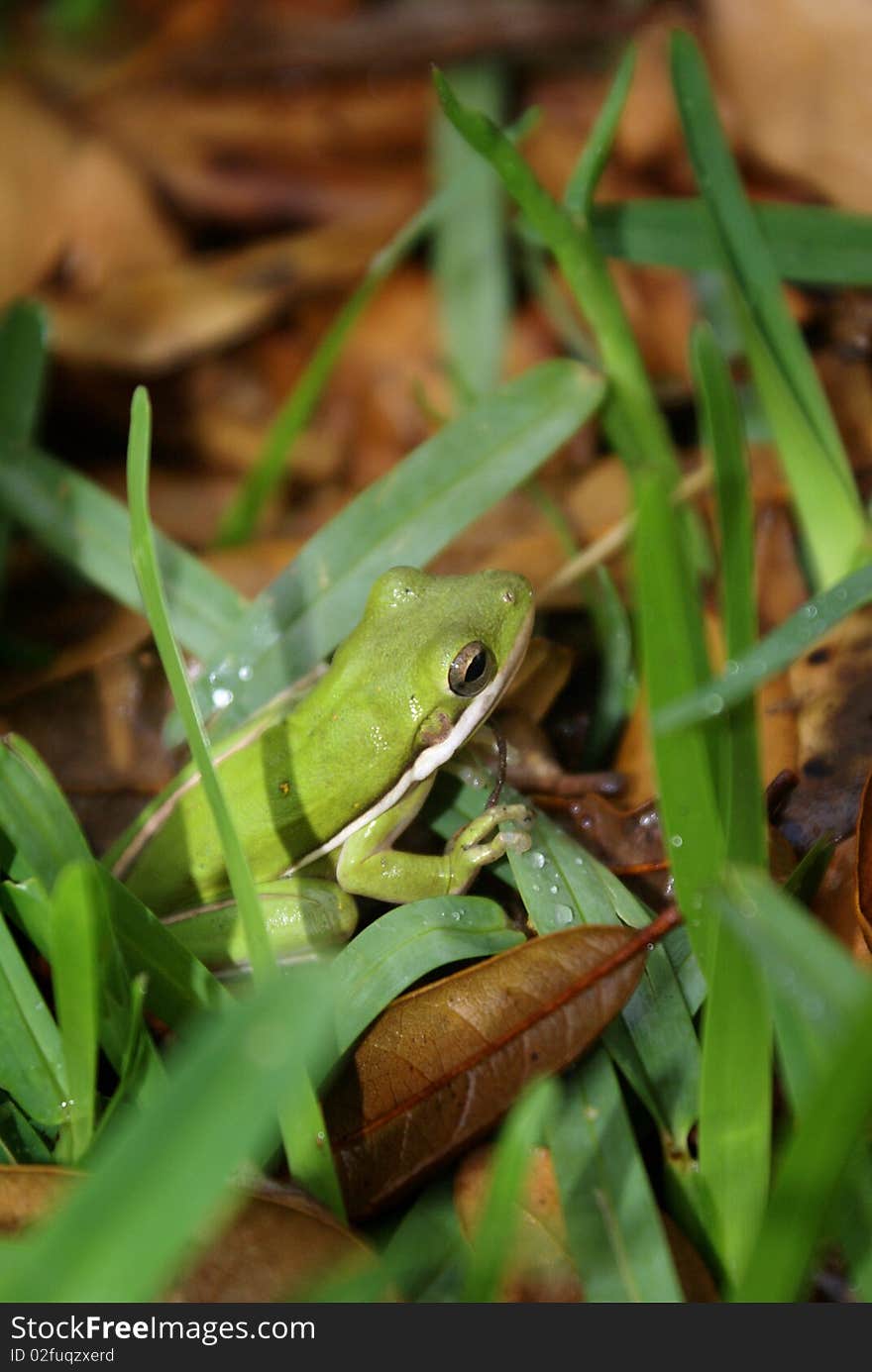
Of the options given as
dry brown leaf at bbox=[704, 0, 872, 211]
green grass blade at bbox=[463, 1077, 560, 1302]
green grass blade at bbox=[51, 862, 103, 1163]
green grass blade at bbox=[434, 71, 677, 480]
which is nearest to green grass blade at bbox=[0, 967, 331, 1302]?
green grass blade at bbox=[463, 1077, 560, 1302]

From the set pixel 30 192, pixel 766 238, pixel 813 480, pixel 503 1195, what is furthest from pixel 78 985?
pixel 30 192

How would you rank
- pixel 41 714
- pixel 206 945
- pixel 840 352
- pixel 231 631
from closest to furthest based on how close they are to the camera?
pixel 206 945 → pixel 231 631 → pixel 41 714 → pixel 840 352

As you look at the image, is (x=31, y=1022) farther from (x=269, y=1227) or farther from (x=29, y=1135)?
(x=269, y=1227)

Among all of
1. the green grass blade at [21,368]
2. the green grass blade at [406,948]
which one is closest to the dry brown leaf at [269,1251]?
the green grass blade at [406,948]

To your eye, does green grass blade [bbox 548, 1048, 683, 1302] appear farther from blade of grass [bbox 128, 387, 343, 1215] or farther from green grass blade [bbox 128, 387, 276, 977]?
green grass blade [bbox 128, 387, 276, 977]

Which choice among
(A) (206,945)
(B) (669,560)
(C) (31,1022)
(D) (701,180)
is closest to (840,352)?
(D) (701,180)

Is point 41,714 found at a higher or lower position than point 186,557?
lower

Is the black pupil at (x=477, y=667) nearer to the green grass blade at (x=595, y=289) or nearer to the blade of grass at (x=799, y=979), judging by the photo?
the green grass blade at (x=595, y=289)

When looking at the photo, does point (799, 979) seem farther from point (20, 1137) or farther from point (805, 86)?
point (805, 86)
